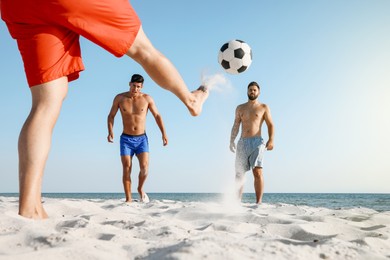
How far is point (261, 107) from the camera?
22.1 feet

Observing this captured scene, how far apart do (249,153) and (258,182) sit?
0.51 meters

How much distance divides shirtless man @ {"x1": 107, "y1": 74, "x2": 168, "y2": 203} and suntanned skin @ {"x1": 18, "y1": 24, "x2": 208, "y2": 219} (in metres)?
4.27

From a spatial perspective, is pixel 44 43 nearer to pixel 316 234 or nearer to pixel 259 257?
pixel 259 257

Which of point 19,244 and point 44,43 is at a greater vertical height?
point 44,43

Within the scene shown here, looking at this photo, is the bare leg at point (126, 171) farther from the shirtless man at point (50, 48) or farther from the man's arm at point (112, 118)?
the shirtless man at point (50, 48)

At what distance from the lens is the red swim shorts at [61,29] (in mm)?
2086

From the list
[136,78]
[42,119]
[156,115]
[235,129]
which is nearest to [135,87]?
[136,78]

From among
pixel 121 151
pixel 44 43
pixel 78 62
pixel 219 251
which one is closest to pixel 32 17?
pixel 44 43

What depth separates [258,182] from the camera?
647 centimetres

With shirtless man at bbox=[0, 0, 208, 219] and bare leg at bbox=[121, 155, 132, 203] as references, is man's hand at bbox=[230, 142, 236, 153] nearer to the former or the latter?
bare leg at bbox=[121, 155, 132, 203]

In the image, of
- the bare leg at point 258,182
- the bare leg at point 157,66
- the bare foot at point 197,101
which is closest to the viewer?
the bare leg at point 157,66

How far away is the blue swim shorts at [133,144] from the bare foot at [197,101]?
386 centimetres

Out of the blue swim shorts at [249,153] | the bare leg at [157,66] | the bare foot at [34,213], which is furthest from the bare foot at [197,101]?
the blue swim shorts at [249,153]

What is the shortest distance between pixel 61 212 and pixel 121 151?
123 inches
